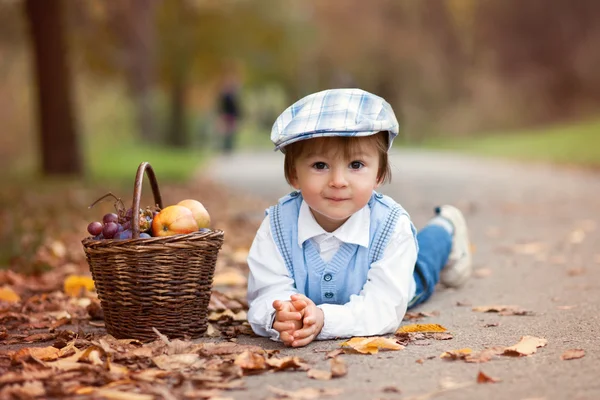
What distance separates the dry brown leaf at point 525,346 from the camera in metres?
3.20

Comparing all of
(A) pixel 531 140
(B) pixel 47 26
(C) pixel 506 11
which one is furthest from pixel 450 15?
(B) pixel 47 26

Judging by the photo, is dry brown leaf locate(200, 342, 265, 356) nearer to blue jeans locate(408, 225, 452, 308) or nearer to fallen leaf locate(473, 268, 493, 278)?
blue jeans locate(408, 225, 452, 308)

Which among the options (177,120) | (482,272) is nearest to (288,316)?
(482,272)

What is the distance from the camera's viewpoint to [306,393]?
9.08ft

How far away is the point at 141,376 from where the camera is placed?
290 centimetres

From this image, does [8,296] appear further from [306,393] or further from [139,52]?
[139,52]

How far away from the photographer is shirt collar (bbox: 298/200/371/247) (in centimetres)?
369

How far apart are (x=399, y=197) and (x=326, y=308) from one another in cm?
645

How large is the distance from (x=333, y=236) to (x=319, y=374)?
88 cm

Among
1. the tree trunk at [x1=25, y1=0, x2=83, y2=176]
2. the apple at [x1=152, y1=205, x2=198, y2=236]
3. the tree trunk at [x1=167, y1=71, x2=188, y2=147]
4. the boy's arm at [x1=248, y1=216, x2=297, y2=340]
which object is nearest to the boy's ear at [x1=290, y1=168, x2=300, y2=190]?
the boy's arm at [x1=248, y1=216, x2=297, y2=340]

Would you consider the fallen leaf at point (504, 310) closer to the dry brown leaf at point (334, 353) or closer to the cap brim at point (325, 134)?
the dry brown leaf at point (334, 353)

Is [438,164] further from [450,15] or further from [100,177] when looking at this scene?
[450,15]

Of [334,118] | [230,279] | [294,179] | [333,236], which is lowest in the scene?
[230,279]

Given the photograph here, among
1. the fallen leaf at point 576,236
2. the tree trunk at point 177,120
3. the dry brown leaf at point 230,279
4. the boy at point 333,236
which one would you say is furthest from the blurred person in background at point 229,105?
the boy at point 333,236
